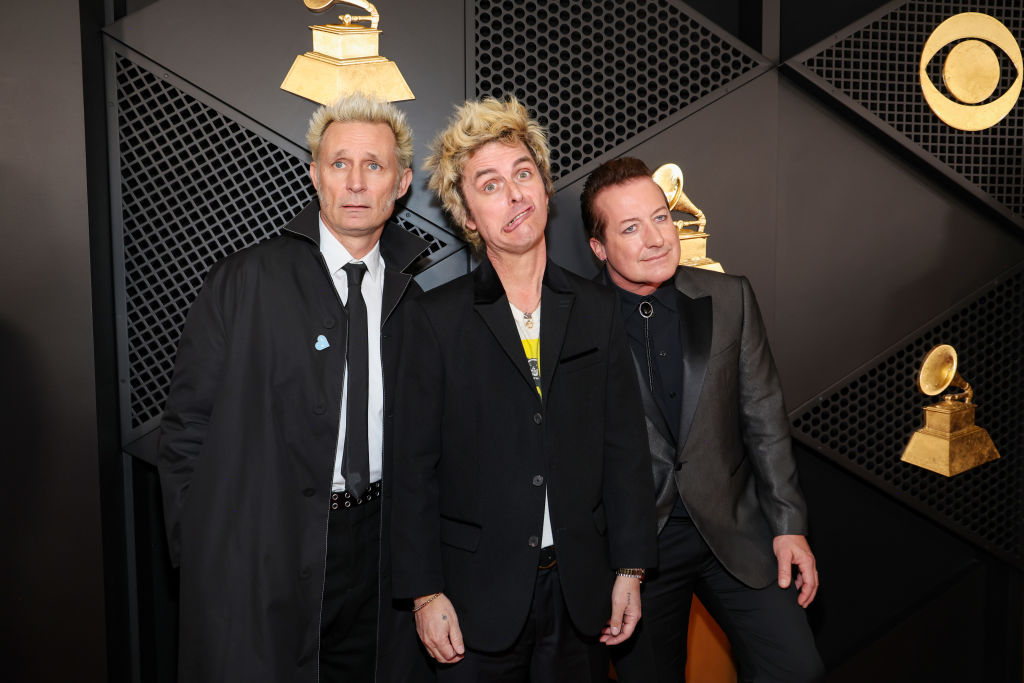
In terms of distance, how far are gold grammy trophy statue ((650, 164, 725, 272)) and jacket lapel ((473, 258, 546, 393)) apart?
36.1 inches

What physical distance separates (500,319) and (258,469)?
29.6 inches

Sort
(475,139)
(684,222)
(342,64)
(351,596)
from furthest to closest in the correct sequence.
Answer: (684,222) → (342,64) → (351,596) → (475,139)

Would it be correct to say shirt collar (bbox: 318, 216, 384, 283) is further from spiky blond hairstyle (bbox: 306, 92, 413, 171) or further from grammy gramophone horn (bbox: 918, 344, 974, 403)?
grammy gramophone horn (bbox: 918, 344, 974, 403)

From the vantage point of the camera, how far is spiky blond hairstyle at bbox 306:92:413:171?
2166 mm

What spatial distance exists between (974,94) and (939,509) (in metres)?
1.55

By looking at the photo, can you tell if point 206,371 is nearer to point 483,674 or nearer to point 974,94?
point 483,674

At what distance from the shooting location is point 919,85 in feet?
9.23

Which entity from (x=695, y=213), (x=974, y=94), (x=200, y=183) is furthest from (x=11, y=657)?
(x=974, y=94)

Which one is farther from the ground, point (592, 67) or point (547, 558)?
point (592, 67)

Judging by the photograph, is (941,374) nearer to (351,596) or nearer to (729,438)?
(729,438)

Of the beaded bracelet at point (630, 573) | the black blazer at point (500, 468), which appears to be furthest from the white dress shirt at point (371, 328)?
the beaded bracelet at point (630, 573)

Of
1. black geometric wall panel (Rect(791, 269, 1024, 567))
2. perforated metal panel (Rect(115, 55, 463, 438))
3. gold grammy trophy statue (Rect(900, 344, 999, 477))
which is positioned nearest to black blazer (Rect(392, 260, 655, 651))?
perforated metal panel (Rect(115, 55, 463, 438))

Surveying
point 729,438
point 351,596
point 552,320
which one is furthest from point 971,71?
point 351,596

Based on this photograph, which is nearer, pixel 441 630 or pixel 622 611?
pixel 441 630
